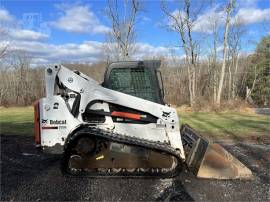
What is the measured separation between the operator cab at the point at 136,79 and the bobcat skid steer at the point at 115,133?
2cm

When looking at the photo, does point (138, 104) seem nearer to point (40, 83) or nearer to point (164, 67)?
point (164, 67)

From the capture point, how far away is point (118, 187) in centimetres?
526

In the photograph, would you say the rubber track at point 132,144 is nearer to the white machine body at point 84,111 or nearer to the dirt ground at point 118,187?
the dirt ground at point 118,187

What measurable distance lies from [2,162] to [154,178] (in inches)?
130

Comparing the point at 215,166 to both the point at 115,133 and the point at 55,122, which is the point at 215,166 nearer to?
the point at 115,133

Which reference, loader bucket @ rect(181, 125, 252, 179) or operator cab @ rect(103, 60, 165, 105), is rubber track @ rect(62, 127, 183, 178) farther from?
operator cab @ rect(103, 60, 165, 105)

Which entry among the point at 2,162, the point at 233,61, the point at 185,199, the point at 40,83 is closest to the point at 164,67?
the point at 233,61

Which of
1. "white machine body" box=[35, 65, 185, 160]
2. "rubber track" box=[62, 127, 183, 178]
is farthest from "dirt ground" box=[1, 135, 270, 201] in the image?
"white machine body" box=[35, 65, 185, 160]

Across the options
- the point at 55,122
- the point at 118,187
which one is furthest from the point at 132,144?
the point at 55,122

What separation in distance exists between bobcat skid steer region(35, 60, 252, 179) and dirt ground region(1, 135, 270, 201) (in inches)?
7.4

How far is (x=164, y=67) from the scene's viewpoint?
88.1 feet

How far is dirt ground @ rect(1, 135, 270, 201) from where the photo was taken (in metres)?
4.84

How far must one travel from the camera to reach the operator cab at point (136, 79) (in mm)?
6152

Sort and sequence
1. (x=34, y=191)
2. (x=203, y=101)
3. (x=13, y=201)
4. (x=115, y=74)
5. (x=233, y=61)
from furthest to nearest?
(x=233, y=61), (x=203, y=101), (x=115, y=74), (x=34, y=191), (x=13, y=201)
